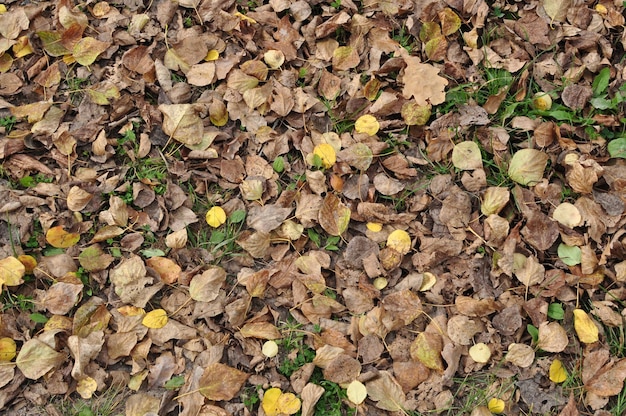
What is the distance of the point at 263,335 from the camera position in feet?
7.46

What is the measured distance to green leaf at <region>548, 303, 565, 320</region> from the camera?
2.26m

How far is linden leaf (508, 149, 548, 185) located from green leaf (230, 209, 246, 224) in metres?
1.11

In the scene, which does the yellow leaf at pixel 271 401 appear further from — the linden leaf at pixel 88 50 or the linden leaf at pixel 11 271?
the linden leaf at pixel 88 50

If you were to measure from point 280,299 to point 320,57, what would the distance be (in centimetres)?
115

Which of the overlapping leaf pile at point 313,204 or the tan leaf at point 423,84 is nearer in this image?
the overlapping leaf pile at point 313,204

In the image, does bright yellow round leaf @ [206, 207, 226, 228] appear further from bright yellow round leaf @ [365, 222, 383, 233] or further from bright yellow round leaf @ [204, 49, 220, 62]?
bright yellow round leaf @ [204, 49, 220, 62]

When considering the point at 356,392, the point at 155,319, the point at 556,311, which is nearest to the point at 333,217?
the point at 356,392

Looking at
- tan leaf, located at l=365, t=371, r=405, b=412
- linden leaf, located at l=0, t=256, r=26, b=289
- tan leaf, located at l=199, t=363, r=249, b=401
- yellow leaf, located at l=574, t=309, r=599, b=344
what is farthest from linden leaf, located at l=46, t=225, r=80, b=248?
yellow leaf, located at l=574, t=309, r=599, b=344

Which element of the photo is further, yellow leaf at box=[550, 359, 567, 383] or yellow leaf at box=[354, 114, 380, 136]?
yellow leaf at box=[354, 114, 380, 136]

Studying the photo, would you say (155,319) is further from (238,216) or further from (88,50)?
(88,50)

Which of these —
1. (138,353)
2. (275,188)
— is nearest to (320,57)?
(275,188)

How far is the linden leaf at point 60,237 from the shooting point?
7.86 feet

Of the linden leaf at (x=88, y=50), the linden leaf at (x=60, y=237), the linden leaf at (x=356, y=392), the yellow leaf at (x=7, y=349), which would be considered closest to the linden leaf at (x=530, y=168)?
the linden leaf at (x=356, y=392)

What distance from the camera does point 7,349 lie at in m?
2.21
